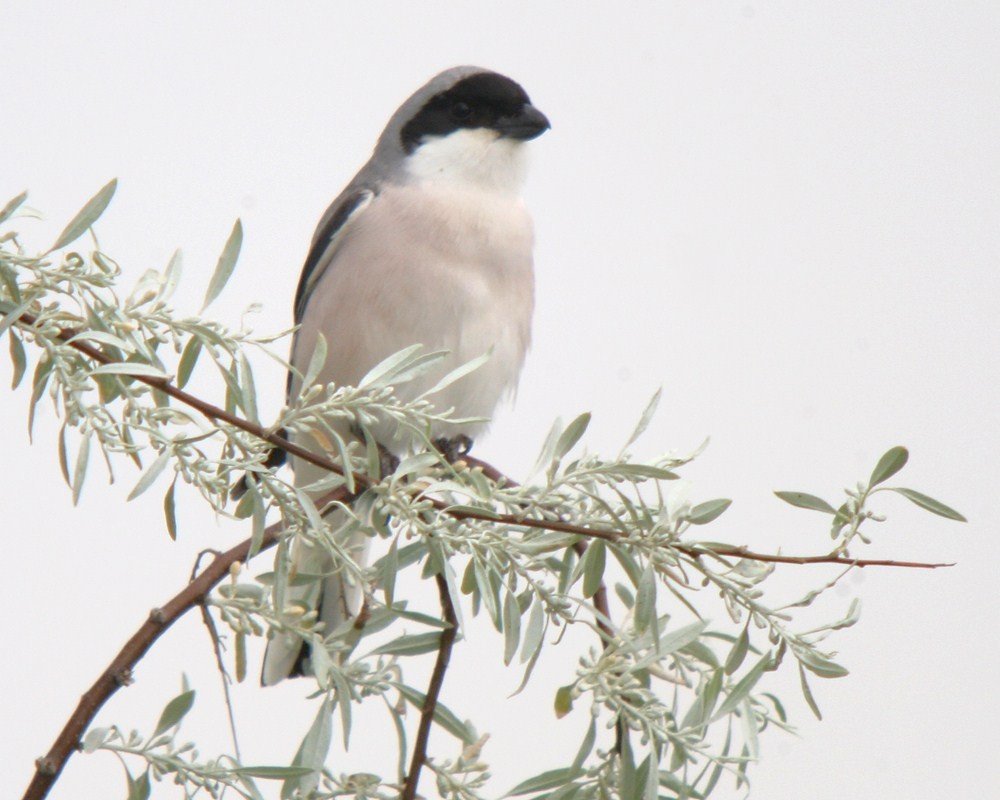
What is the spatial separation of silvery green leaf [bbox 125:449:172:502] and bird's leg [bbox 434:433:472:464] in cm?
105

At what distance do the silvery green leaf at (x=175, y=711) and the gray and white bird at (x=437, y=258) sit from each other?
0.95m

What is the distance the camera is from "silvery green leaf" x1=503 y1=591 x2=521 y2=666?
1.00 m

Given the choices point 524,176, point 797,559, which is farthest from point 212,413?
point 524,176

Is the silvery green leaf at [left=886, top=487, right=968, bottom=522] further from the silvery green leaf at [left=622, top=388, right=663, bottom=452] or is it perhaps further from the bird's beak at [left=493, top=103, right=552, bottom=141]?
the bird's beak at [left=493, top=103, right=552, bottom=141]

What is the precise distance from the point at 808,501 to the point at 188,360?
1.61 ft

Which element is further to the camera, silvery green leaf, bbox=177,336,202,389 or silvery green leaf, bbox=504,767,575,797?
silvery green leaf, bbox=504,767,575,797

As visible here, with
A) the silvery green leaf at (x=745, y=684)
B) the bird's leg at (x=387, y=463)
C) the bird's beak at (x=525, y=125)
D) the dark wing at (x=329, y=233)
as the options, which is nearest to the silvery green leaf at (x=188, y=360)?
the silvery green leaf at (x=745, y=684)

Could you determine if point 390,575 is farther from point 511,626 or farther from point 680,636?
point 680,636

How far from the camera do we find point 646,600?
0.95 metres

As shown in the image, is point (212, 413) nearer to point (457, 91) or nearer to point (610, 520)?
point (610, 520)

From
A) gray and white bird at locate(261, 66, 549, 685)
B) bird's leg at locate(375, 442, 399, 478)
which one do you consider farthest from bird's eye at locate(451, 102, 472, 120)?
bird's leg at locate(375, 442, 399, 478)

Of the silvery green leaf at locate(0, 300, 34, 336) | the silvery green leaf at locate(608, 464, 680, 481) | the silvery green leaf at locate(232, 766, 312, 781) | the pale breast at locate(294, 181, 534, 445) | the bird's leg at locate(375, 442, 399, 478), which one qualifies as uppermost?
the pale breast at locate(294, 181, 534, 445)

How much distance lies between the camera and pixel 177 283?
94cm

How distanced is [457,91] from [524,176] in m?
0.23
